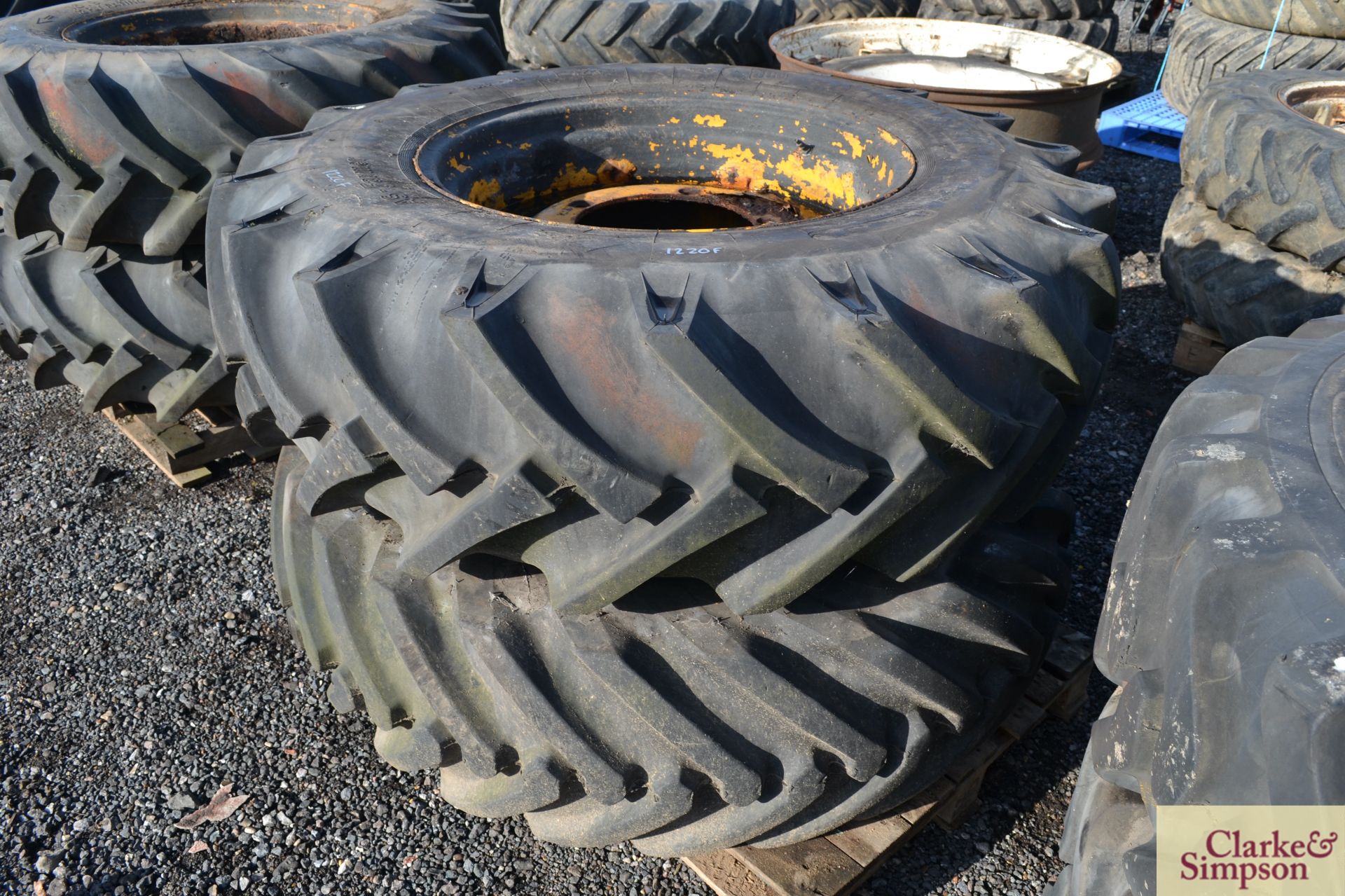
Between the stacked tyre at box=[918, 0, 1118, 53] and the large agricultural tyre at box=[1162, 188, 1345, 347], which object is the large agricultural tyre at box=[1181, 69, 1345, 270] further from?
the stacked tyre at box=[918, 0, 1118, 53]

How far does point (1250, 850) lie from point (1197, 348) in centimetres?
313

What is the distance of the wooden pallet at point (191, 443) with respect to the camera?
3.07 metres

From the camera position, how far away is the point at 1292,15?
462cm

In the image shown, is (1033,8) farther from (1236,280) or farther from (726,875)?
(726,875)

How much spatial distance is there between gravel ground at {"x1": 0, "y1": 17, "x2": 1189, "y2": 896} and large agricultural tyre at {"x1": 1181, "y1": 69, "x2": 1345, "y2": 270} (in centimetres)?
85

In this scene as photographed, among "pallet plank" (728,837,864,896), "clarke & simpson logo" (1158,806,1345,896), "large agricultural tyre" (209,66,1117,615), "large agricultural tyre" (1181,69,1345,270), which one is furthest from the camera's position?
"large agricultural tyre" (1181,69,1345,270)

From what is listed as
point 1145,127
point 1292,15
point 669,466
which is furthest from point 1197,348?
point 669,466

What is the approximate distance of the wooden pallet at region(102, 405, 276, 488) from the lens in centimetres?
307

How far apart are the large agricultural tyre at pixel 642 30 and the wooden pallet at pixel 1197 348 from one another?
89.9 inches

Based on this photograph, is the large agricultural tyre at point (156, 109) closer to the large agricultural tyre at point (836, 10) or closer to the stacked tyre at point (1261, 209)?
the stacked tyre at point (1261, 209)

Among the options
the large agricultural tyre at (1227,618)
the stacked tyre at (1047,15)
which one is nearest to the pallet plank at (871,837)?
the large agricultural tyre at (1227,618)

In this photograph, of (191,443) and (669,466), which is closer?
(669,466)

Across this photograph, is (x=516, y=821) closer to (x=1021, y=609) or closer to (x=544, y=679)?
(x=544, y=679)

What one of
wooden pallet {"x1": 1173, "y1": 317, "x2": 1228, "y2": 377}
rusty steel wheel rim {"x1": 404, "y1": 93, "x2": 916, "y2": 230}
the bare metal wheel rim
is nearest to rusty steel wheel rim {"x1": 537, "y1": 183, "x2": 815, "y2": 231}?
rusty steel wheel rim {"x1": 404, "y1": 93, "x2": 916, "y2": 230}
